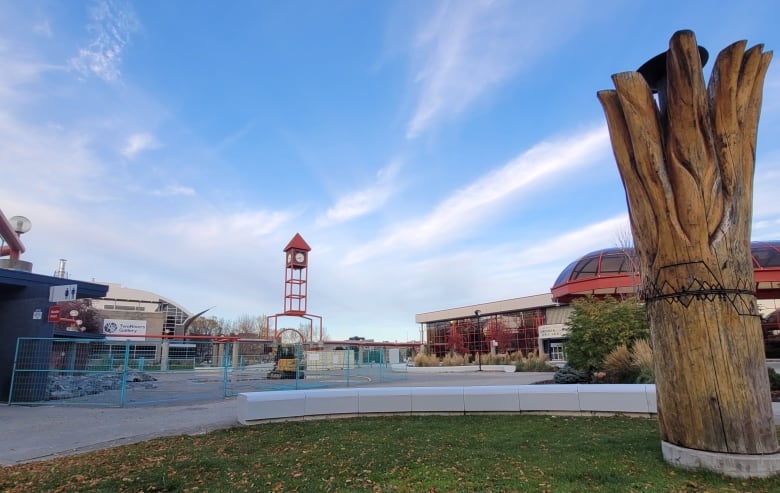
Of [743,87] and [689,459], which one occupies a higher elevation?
[743,87]

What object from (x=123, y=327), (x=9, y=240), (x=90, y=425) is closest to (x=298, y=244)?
(x=9, y=240)

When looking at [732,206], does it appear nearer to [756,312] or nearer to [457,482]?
[756,312]

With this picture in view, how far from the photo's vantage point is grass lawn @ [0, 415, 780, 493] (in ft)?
15.6

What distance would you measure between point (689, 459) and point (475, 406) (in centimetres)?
472

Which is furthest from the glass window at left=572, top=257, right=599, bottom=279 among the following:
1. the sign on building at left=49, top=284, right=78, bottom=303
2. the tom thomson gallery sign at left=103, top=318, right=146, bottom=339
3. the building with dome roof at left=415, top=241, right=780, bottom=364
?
the tom thomson gallery sign at left=103, top=318, right=146, bottom=339

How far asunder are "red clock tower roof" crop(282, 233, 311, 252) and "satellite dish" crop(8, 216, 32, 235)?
19.5 m

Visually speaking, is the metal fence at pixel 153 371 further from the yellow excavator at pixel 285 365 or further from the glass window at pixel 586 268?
the glass window at pixel 586 268

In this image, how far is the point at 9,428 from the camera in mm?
9617

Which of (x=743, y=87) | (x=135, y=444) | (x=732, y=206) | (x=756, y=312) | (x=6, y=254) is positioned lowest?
(x=135, y=444)

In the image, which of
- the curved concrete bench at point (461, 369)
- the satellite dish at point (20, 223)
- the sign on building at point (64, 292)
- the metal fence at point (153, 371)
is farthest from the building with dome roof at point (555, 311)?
the satellite dish at point (20, 223)

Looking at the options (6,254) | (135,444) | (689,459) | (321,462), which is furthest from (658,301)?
(6,254)

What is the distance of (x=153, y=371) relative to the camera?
14.1 metres

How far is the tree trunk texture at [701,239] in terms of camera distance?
15.7ft

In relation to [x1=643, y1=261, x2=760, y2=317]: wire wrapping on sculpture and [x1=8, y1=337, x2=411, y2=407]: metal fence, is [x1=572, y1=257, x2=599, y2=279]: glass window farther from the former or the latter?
[x1=643, y1=261, x2=760, y2=317]: wire wrapping on sculpture
